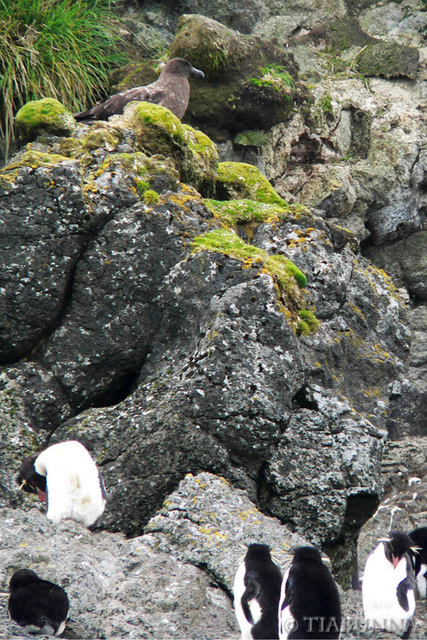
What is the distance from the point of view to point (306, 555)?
4258 mm

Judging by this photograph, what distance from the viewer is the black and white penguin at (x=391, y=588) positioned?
16.0 feet

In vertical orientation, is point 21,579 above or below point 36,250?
below

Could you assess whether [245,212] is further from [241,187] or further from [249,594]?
[249,594]

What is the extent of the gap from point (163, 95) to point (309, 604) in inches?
274

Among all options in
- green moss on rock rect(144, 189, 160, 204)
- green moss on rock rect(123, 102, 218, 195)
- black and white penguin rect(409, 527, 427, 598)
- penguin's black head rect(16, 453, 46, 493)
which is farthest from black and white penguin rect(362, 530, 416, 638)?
green moss on rock rect(123, 102, 218, 195)

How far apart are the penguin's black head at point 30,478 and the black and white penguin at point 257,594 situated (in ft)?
6.80

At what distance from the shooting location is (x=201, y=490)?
5633 millimetres

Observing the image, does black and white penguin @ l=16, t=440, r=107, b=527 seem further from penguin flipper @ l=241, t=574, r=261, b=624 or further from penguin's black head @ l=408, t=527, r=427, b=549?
penguin's black head @ l=408, t=527, r=427, b=549

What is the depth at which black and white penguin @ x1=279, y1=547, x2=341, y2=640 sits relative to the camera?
3912 mm

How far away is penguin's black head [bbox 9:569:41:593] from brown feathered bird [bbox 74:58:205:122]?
19.3ft

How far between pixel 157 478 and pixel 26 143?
169 inches

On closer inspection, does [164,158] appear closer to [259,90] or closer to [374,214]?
[259,90]

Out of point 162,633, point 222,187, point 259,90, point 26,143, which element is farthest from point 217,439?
point 259,90

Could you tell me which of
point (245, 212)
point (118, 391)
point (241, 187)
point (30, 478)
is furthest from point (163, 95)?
point (30, 478)
